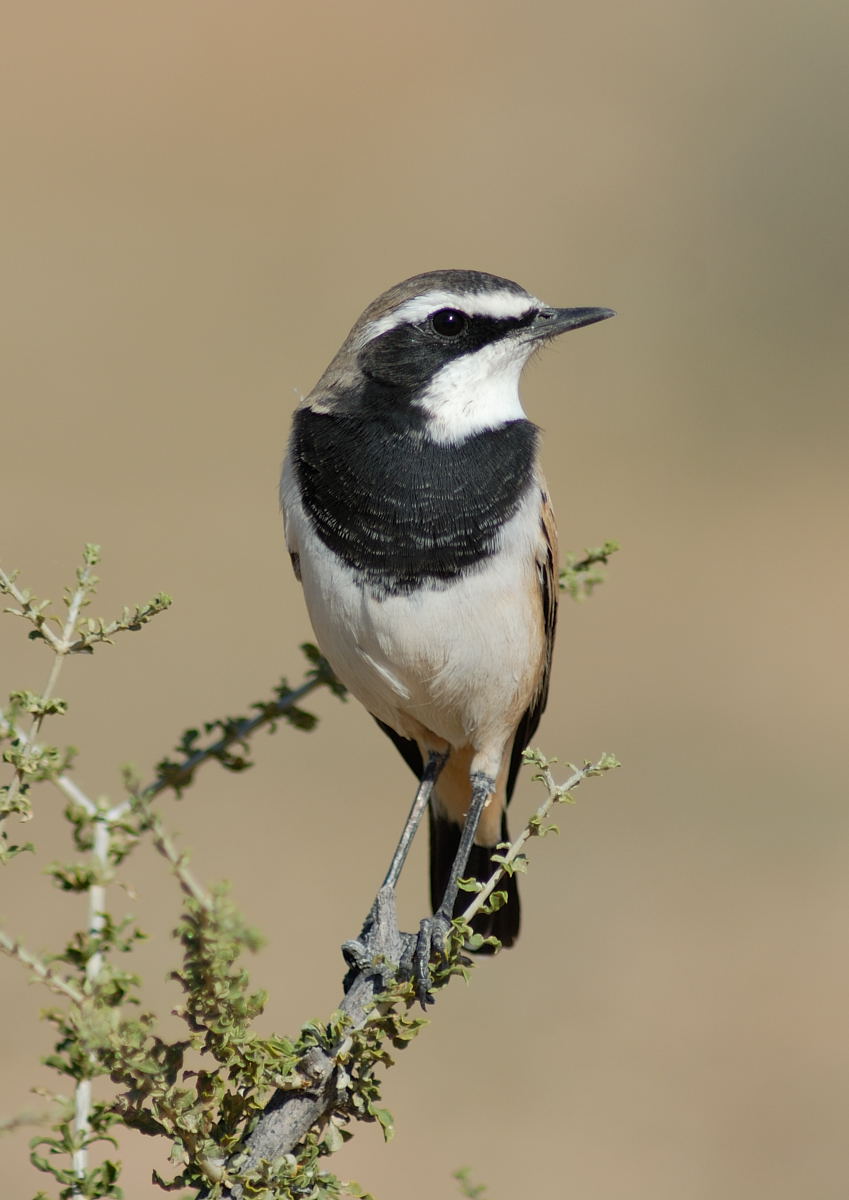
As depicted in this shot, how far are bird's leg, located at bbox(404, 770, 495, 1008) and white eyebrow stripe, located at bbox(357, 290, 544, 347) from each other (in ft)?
5.55

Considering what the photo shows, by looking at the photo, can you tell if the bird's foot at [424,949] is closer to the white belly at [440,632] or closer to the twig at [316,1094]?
the white belly at [440,632]

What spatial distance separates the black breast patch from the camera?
4445mm

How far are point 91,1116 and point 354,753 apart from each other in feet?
32.6

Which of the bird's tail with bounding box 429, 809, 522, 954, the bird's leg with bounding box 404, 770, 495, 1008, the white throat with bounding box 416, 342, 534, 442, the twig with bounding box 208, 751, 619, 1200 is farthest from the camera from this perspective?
the bird's tail with bounding box 429, 809, 522, 954

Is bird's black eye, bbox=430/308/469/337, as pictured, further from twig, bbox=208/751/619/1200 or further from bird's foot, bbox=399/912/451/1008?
twig, bbox=208/751/619/1200

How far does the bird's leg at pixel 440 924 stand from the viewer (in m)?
4.09

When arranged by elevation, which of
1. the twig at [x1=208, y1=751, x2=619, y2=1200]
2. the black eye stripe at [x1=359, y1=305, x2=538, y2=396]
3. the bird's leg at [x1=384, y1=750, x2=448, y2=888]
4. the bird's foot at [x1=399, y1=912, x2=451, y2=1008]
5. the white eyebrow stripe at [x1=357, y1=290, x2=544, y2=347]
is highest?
the white eyebrow stripe at [x1=357, y1=290, x2=544, y2=347]

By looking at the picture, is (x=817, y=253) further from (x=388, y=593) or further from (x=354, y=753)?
(x=388, y=593)

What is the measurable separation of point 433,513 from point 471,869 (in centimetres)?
209

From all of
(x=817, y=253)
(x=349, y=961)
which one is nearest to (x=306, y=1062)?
(x=349, y=961)

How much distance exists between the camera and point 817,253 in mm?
17328

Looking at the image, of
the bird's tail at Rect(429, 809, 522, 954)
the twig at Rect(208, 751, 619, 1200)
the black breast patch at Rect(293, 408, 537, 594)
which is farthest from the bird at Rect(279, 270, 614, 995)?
the twig at Rect(208, 751, 619, 1200)

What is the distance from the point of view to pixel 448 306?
475 cm

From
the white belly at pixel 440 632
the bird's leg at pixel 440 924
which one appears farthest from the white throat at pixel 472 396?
the bird's leg at pixel 440 924
